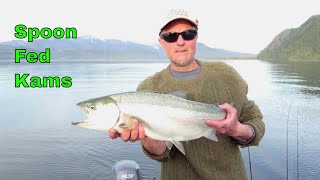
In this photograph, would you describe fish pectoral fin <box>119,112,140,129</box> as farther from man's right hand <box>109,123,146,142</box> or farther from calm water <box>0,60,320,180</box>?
calm water <box>0,60,320,180</box>

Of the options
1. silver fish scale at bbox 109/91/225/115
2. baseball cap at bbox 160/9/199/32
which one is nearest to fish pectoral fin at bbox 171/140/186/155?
silver fish scale at bbox 109/91/225/115

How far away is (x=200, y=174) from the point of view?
4.72m

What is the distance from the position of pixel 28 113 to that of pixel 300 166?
73.3ft

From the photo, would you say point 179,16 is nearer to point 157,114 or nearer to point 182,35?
point 182,35

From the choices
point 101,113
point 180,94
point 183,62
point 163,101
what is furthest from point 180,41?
point 101,113

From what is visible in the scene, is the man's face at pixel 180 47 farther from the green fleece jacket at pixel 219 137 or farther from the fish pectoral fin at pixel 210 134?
the fish pectoral fin at pixel 210 134

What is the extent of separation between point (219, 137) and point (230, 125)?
58 cm

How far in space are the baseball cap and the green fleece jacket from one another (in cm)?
52

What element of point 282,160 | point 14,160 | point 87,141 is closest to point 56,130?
point 87,141

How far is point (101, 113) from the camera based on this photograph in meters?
4.54

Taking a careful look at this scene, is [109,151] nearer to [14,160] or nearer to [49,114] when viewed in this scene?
[14,160]

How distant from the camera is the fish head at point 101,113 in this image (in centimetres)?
450

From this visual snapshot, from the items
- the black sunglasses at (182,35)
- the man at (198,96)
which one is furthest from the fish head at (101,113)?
the black sunglasses at (182,35)

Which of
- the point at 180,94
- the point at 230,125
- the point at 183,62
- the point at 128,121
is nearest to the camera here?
the point at 230,125
